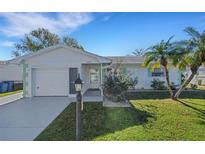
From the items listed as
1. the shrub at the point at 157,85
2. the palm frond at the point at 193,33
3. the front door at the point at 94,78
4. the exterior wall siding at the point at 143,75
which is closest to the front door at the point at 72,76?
the front door at the point at 94,78

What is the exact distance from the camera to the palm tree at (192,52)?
13047 mm

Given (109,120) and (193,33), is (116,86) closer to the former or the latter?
(109,120)

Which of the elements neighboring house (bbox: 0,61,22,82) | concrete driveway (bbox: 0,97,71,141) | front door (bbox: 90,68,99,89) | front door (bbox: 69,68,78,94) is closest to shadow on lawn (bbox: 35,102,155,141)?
concrete driveway (bbox: 0,97,71,141)

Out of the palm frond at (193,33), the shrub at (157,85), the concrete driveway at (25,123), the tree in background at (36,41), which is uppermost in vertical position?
the tree in background at (36,41)

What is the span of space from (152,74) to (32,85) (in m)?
11.6

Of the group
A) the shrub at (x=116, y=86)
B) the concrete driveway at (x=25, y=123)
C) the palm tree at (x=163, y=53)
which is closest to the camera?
the concrete driveway at (x=25, y=123)

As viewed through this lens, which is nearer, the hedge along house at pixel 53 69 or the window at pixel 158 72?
the hedge along house at pixel 53 69

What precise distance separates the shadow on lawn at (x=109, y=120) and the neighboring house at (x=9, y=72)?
18.7 metres

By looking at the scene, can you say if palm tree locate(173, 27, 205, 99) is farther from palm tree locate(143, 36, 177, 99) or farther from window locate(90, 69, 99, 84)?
window locate(90, 69, 99, 84)

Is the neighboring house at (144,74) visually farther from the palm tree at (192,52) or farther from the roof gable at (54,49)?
the palm tree at (192,52)

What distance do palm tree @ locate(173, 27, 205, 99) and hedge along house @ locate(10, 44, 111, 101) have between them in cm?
548
